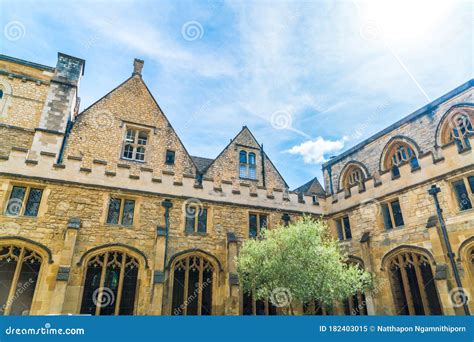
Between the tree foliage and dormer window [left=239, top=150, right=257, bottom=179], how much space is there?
7.34m

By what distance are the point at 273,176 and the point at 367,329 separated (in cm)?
1276

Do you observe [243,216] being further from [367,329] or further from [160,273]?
[367,329]

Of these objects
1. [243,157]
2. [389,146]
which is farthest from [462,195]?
[243,157]

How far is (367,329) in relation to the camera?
363cm

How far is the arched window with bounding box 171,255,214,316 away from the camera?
9984mm

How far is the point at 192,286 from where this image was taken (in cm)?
1036

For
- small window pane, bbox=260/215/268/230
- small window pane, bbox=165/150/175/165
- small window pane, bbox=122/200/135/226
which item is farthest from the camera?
small window pane, bbox=165/150/175/165

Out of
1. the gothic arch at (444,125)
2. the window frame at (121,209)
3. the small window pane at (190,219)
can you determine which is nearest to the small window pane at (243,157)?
the small window pane at (190,219)

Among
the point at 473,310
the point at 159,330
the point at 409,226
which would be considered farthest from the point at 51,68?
the point at 473,310

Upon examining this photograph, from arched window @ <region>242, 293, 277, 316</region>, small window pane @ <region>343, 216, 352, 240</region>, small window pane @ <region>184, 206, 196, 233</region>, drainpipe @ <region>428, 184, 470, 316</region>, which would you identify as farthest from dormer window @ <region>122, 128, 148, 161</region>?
drainpipe @ <region>428, 184, 470, 316</region>

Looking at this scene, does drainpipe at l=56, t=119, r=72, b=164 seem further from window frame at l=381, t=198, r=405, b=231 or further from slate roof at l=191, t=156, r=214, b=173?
window frame at l=381, t=198, r=405, b=231

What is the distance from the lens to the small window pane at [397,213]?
10810mm

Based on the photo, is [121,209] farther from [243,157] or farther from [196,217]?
[243,157]

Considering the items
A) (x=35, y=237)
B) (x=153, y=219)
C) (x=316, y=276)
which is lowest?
(x=316, y=276)
